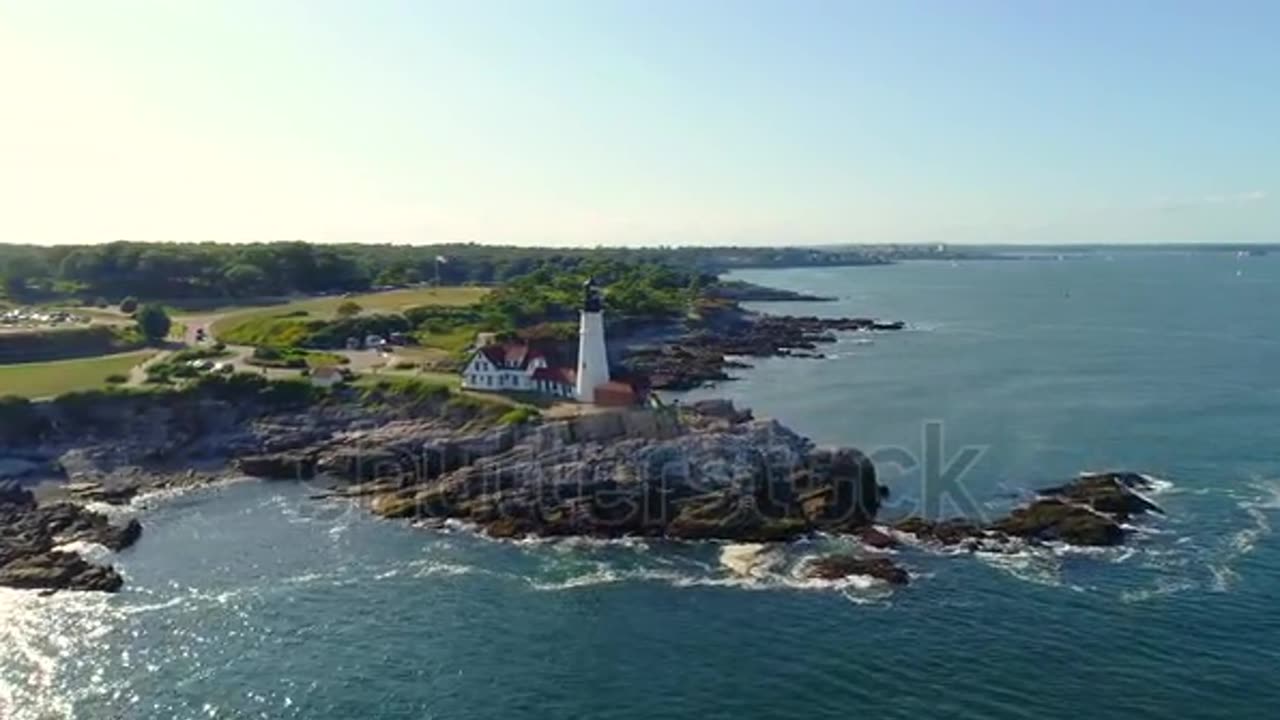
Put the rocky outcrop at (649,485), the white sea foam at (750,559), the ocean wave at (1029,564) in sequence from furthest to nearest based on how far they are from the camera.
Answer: the rocky outcrop at (649,485), the white sea foam at (750,559), the ocean wave at (1029,564)

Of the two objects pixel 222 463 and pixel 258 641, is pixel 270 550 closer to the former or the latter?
pixel 258 641

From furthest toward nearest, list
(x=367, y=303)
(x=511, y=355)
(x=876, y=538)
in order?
(x=367, y=303), (x=511, y=355), (x=876, y=538)

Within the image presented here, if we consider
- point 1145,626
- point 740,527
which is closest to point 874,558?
point 740,527

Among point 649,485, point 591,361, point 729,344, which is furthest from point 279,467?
point 729,344

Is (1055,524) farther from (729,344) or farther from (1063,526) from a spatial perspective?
(729,344)

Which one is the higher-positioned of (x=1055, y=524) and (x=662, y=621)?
(x=1055, y=524)

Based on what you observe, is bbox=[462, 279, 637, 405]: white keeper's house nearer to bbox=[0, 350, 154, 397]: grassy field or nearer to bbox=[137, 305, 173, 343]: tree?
bbox=[0, 350, 154, 397]: grassy field

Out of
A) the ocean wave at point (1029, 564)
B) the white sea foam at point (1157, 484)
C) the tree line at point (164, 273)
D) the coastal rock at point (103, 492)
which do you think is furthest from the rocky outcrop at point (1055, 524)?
the tree line at point (164, 273)

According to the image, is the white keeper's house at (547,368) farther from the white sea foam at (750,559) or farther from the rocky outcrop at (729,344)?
the rocky outcrop at (729,344)
